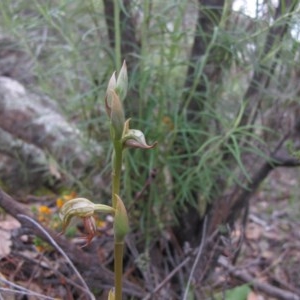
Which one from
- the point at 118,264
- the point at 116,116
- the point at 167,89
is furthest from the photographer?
the point at 167,89

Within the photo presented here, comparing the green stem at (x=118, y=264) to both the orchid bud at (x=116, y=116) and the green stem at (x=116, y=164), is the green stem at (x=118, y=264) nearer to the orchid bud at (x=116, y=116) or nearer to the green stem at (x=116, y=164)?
the green stem at (x=116, y=164)

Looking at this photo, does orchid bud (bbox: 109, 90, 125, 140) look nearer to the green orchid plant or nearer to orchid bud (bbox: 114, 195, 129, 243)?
the green orchid plant

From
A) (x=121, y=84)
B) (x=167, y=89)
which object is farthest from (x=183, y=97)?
(x=121, y=84)

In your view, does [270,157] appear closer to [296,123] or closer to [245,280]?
[296,123]

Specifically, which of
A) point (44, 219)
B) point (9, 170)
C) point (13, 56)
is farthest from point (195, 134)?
point (13, 56)

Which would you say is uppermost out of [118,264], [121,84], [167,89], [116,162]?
[121,84]

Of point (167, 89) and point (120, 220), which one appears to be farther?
point (167, 89)

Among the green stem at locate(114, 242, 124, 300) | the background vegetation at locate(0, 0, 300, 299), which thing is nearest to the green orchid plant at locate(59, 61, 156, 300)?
the green stem at locate(114, 242, 124, 300)

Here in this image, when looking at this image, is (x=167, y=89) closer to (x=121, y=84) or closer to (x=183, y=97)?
(x=183, y=97)

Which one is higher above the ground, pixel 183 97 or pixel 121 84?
pixel 121 84

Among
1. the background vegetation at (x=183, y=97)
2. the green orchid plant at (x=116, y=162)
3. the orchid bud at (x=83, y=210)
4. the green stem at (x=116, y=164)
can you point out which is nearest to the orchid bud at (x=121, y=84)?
the green orchid plant at (x=116, y=162)

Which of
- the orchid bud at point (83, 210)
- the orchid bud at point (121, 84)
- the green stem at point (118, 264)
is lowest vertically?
the green stem at point (118, 264)
